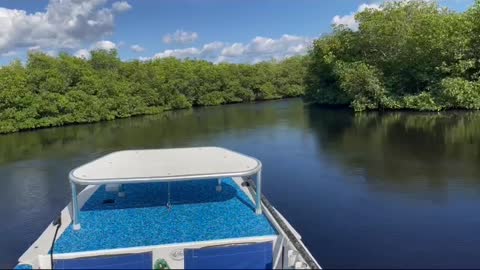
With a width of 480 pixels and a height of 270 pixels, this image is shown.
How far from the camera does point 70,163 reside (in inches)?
632

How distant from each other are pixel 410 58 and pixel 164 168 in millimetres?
28062

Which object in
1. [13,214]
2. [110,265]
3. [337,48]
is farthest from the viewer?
[337,48]

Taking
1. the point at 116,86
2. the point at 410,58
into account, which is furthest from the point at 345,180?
the point at 116,86

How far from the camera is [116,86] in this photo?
35750 mm

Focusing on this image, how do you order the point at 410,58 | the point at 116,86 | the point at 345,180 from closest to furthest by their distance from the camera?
the point at 345,180
the point at 410,58
the point at 116,86

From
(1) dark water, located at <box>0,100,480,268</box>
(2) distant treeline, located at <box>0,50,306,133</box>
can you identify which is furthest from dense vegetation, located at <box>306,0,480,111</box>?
(2) distant treeline, located at <box>0,50,306,133</box>

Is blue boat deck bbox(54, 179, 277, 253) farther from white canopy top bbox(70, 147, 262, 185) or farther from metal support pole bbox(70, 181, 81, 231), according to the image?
white canopy top bbox(70, 147, 262, 185)

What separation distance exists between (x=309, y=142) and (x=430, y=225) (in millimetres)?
10464

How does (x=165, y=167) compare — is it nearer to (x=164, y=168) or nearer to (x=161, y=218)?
(x=164, y=168)

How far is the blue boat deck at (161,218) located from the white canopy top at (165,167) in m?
0.74

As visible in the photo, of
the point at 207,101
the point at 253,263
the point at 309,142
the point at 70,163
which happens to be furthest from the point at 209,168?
the point at 207,101

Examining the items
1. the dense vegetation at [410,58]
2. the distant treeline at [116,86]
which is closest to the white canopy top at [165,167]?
the dense vegetation at [410,58]

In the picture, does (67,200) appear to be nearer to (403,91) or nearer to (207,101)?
(403,91)

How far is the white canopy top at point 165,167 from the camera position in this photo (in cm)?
643
